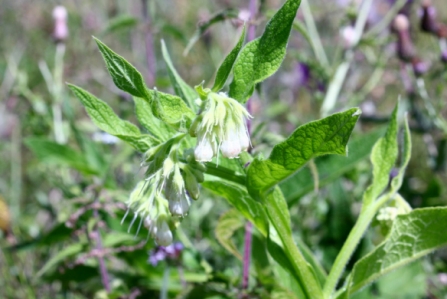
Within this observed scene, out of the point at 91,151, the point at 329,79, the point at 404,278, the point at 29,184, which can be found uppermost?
the point at 329,79

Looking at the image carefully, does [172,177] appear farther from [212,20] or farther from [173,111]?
[212,20]

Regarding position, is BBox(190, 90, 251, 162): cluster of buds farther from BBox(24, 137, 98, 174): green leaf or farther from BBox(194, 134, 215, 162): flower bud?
BBox(24, 137, 98, 174): green leaf

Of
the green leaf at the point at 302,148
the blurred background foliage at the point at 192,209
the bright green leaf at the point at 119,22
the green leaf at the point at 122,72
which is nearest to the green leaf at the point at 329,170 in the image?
the blurred background foliage at the point at 192,209

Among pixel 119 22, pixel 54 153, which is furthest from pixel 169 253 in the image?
pixel 119 22

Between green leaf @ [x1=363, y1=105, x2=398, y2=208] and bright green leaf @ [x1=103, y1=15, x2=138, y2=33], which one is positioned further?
bright green leaf @ [x1=103, y1=15, x2=138, y2=33]

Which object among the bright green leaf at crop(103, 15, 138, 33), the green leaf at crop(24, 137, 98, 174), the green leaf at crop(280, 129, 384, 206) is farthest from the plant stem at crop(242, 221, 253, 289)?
the bright green leaf at crop(103, 15, 138, 33)

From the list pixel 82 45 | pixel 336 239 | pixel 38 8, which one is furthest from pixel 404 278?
pixel 38 8

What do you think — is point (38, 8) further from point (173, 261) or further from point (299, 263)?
point (299, 263)
